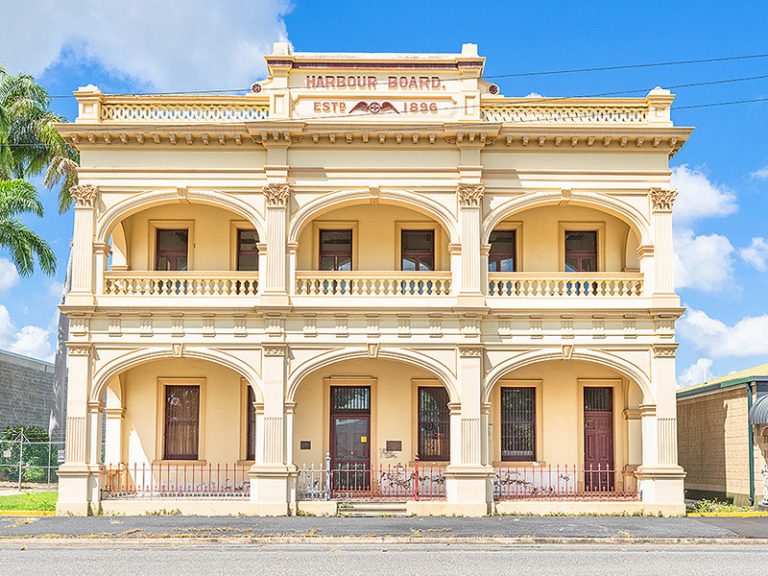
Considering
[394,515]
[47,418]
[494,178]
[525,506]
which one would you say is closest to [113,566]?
[394,515]

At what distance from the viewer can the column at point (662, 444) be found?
23772mm

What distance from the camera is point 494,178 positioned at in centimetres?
2508

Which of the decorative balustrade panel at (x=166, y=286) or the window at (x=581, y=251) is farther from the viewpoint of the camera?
the window at (x=581, y=251)

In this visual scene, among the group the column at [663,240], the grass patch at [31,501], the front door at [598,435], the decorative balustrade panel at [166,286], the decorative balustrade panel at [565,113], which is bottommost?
the grass patch at [31,501]

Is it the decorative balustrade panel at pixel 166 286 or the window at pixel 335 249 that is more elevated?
the window at pixel 335 249

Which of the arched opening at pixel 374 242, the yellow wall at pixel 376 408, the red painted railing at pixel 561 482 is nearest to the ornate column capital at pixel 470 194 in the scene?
the arched opening at pixel 374 242

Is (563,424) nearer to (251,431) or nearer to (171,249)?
(251,431)

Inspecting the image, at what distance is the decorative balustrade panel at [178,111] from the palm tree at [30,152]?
7.82 metres

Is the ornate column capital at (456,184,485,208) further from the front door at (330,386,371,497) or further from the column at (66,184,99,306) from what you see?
the column at (66,184,99,306)

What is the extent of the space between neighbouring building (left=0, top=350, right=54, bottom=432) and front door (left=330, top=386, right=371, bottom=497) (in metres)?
18.1

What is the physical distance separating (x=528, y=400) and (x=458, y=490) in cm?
411

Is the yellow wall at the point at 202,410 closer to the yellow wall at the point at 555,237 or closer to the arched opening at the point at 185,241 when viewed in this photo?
the arched opening at the point at 185,241

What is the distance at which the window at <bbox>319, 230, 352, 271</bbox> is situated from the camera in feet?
88.5

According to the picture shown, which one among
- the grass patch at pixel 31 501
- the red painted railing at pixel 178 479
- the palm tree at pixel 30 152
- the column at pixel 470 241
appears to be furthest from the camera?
the palm tree at pixel 30 152
